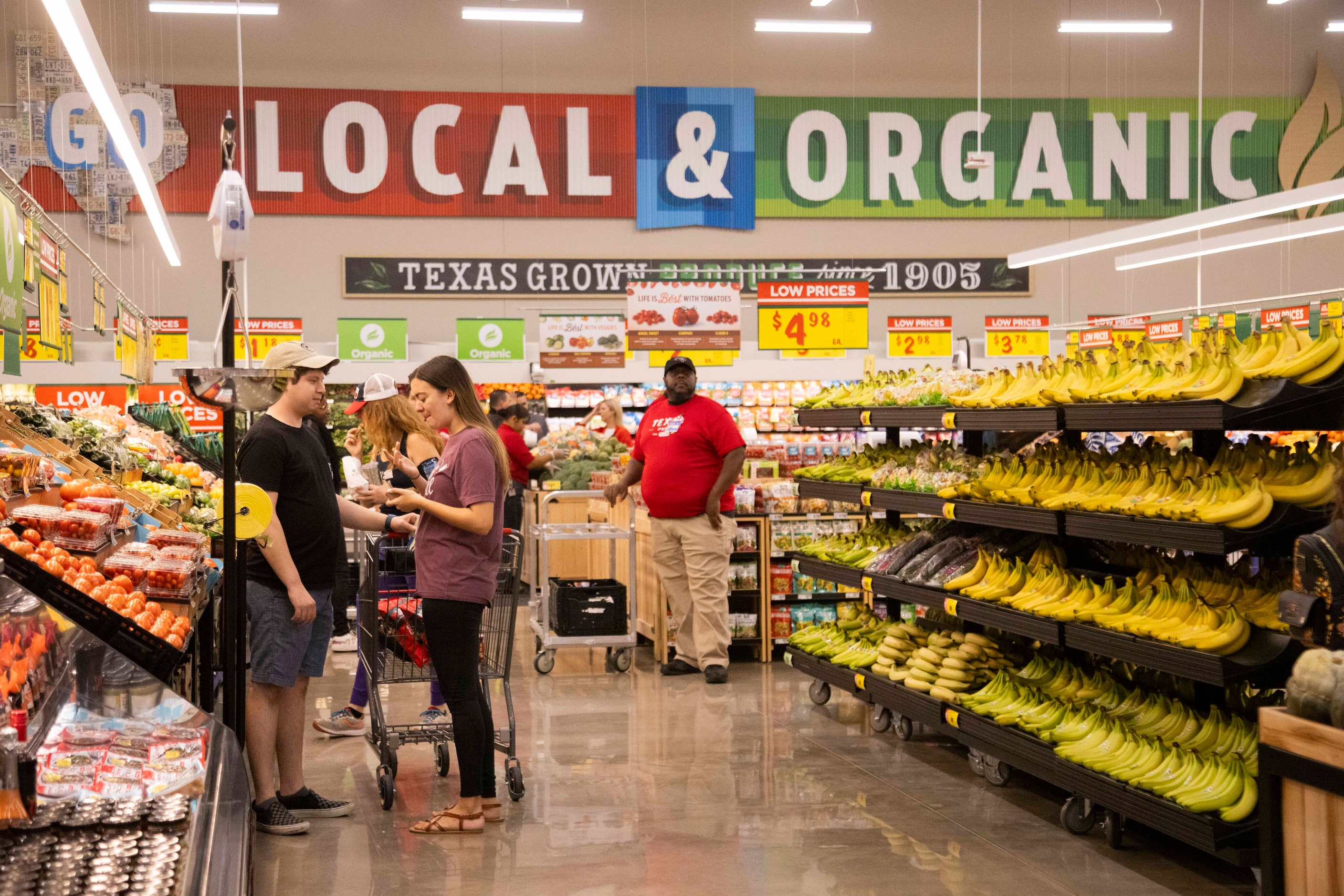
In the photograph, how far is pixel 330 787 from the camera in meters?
5.08

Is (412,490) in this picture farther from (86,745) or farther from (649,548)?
(649,548)

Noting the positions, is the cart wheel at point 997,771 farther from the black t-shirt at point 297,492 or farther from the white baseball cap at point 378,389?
the white baseball cap at point 378,389

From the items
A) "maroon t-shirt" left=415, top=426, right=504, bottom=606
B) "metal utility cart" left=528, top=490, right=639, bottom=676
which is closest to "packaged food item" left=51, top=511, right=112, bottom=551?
"maroon t-shirt" left=415, top=426, right=504, bottom=606

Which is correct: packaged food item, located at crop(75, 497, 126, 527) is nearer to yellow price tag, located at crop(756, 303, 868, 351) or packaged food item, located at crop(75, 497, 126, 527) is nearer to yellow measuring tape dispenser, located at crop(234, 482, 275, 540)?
yellow measuring tape dispenser, located at crop(234, 482, 275, 540)

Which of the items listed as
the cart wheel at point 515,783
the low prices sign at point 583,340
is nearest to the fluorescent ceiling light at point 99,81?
the cart wheel at point 515,783

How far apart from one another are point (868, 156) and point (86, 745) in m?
15.9

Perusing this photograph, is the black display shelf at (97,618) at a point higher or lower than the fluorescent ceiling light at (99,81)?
lower

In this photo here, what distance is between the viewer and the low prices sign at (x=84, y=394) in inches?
589

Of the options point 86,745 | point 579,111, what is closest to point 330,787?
point 86,745

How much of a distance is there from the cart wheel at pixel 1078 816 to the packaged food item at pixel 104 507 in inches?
141

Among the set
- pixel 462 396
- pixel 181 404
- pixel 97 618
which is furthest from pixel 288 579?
pixel 181 404

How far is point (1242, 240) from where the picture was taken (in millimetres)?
12109

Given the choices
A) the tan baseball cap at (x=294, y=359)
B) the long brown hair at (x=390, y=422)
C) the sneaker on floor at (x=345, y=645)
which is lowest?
the sneaker on floor at (x=345, y=645)

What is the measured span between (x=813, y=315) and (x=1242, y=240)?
173 inches
